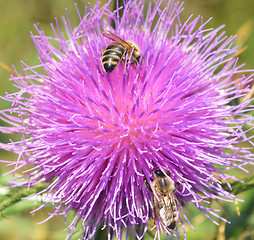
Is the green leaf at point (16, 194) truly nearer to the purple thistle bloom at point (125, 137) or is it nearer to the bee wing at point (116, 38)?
the purple thistle bloom at point (125, 137)

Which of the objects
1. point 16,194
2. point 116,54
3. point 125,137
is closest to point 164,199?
point 125,137

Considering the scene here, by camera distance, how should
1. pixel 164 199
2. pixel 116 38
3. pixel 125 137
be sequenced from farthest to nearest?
pixel 116 38 < pixel 125 137 < pixel 164 199

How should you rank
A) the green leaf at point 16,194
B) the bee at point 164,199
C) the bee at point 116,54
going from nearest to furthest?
the bee at point 164,199
the bee at point 116,54
the green leaf at point 16,194

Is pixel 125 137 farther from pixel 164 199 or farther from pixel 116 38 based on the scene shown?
pixel 116 38

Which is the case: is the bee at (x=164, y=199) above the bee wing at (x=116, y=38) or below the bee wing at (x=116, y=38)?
below

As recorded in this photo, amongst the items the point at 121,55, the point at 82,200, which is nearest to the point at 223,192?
the point at 82,200

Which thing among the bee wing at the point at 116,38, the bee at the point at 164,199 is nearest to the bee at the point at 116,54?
the bee wing at the point at 116,38
